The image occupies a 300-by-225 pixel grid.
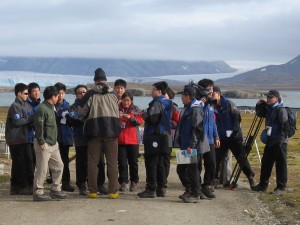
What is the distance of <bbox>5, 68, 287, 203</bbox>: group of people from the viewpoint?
9.38 metres

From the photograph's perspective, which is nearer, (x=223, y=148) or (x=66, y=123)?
(x=66, y=123)

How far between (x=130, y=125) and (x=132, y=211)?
7.41ft

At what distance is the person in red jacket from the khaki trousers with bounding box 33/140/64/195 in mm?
1317

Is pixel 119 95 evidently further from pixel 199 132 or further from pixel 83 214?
pixel 83 214

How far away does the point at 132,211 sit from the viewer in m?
8.52

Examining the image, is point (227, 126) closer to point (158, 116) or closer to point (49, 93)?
point (158, 116)

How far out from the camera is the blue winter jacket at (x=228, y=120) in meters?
11.1

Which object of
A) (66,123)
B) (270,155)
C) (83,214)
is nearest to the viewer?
(83,214)

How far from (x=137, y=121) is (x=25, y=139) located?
188cm

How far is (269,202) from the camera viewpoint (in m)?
9.91

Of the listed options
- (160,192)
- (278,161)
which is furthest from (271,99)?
(160,192)

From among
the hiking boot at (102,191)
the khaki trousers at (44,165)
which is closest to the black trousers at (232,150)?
the hiking boot at (102,191)

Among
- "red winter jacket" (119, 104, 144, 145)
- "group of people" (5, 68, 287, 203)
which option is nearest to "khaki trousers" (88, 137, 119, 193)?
"group of people" (5, 68, 287, 203)

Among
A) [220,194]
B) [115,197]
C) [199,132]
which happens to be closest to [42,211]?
[115,197]
